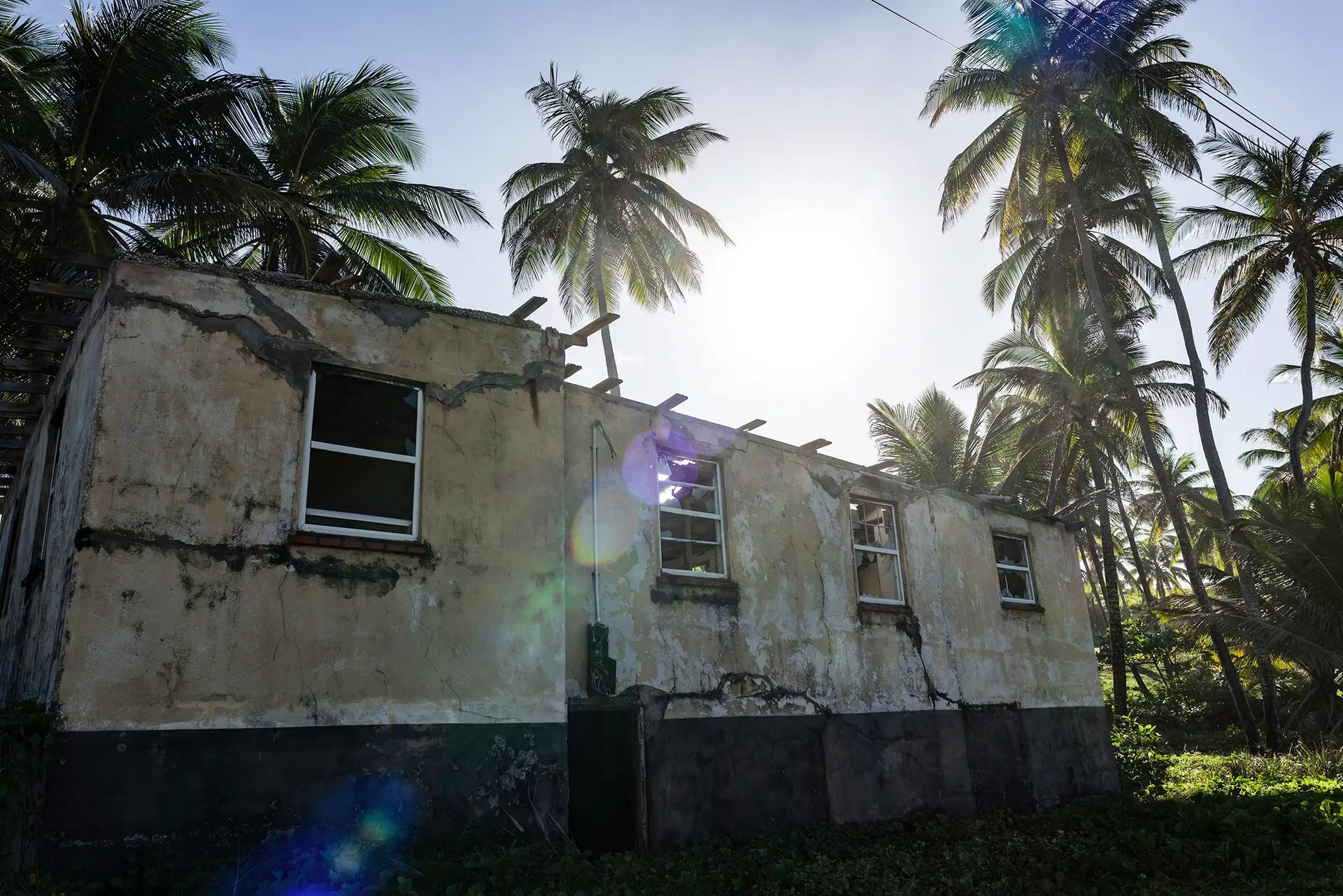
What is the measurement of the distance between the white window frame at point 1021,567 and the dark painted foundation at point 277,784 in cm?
833

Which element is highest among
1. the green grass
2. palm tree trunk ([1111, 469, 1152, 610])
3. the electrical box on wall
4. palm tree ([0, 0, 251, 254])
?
palm tree ([0, 0, 251, 254])

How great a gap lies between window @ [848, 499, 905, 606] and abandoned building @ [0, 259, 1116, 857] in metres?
0.08

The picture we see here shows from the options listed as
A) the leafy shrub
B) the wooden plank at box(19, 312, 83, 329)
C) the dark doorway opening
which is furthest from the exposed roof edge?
the leafy shrub

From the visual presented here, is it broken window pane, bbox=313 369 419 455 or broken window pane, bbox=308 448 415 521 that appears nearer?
broken window pane, bbox=313 369 419 455

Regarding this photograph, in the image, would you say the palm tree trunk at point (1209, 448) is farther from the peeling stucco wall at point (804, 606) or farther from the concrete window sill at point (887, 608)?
the concrete window sill at point (887, 608)

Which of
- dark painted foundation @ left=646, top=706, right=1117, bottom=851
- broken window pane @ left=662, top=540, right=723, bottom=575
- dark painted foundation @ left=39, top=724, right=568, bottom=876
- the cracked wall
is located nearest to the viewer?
dark painted foundation @ left=39, top=724, right=568, bottom=876

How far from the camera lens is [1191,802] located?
11477 millimetres

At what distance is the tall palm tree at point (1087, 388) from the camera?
2234cm

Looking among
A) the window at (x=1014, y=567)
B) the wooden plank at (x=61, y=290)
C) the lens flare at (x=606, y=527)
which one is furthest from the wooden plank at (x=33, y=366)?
the window at (x=1014, y=567)

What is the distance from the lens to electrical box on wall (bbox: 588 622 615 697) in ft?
29.4

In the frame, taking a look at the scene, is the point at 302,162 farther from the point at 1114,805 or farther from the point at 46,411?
the point at 1114,805

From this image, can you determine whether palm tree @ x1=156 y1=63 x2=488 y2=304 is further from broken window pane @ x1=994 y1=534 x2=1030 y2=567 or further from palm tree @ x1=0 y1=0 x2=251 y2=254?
broken window pane @ x1=994 y1=534 x2=1030 y2=567

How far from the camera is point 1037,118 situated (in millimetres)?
21172

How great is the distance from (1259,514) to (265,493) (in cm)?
1796
